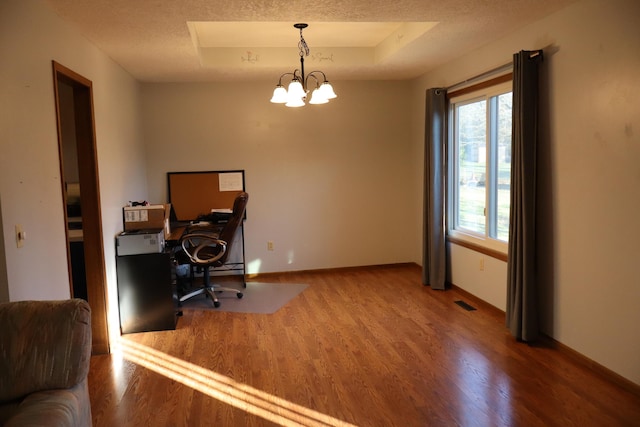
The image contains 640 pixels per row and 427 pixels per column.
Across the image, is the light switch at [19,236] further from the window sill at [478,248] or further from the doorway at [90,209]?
the window sill at [478,248]

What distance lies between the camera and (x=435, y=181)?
5.07 meters

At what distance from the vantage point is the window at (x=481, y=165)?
4188mm

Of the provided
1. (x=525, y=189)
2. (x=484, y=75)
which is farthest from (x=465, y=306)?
(x=484, y=75)

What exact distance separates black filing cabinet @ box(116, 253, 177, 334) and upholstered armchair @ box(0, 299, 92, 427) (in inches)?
86.5

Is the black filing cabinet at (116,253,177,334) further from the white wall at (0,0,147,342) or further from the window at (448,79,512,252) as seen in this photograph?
the window at (448,79,512,252)

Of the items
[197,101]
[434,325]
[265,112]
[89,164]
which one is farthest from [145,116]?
[434,325]

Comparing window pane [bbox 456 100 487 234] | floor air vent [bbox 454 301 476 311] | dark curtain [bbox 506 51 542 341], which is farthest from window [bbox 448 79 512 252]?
floor air vent [bbox 454 301 476 311]

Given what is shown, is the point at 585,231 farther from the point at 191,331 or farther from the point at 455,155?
the point at 191,331

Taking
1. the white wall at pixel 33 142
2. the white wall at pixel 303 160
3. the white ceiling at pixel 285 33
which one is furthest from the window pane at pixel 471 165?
the white wall at pixel 33 142

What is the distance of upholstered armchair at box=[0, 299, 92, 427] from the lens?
65.6 inches

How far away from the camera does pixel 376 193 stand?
6.03 metres

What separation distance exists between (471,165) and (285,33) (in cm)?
223

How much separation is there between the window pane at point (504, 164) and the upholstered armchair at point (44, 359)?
3484 mm

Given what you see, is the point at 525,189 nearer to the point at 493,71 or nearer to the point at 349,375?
the point at 493,71
